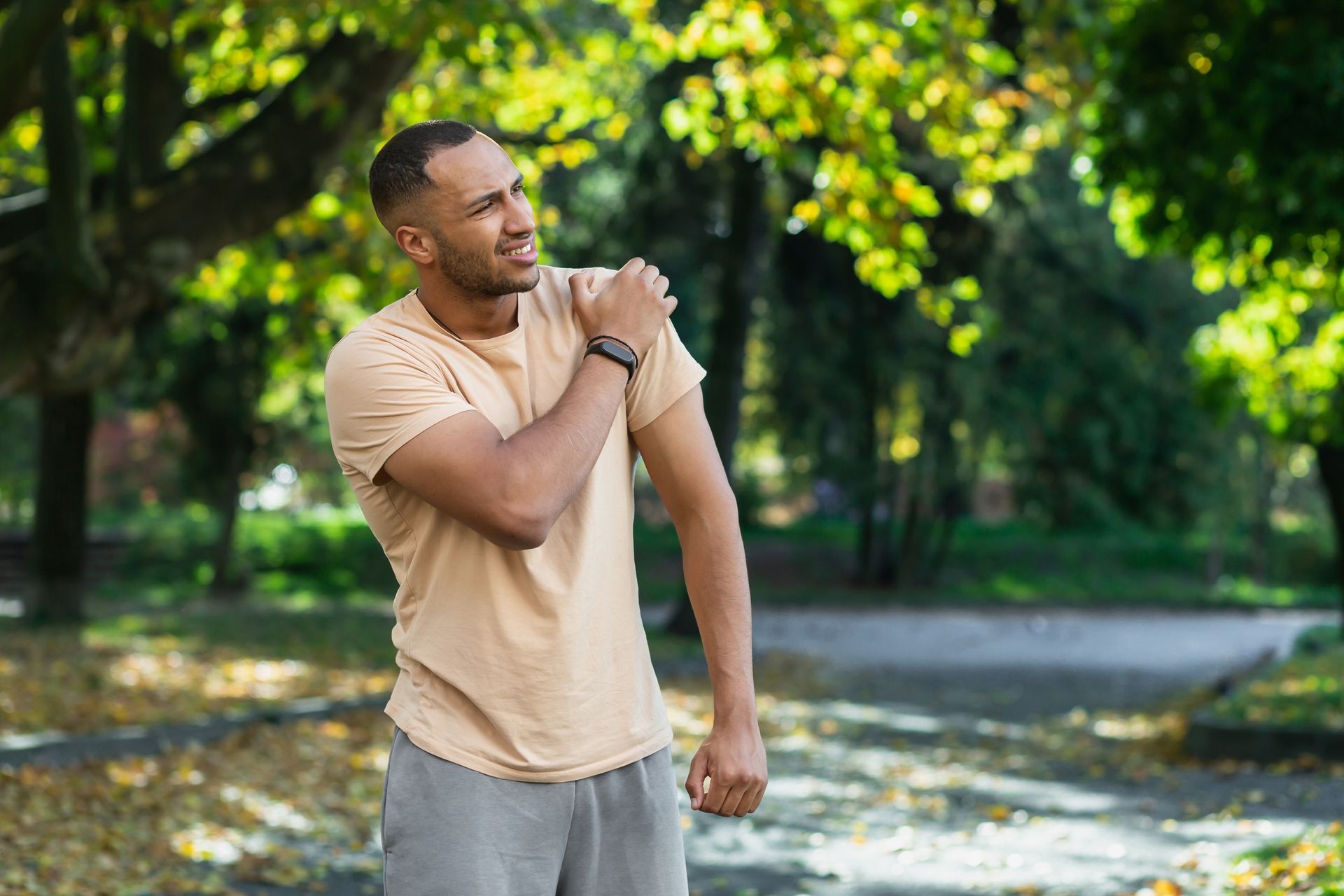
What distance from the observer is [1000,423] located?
23594 mm

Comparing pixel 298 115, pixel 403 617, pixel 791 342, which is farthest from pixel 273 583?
pixel 403 617

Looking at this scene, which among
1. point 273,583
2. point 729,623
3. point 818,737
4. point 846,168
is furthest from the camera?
point 273,583

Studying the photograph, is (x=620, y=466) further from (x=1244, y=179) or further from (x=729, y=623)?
(x=1244, y=179)


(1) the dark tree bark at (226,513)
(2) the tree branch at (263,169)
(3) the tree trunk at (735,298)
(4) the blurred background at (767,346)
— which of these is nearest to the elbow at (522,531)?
(4) the blurred background at (767,346)

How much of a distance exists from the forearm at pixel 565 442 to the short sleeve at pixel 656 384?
0.10m

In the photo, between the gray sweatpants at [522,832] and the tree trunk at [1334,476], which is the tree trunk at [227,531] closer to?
the tree trunk at [1334,476]

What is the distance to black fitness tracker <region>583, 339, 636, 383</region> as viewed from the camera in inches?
99.4

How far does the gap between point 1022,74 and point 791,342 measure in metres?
8.80

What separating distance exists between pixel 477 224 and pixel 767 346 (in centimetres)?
2074

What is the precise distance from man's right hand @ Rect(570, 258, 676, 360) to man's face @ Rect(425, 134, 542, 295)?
135 mm

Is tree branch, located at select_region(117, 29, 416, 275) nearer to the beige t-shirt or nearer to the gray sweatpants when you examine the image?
the beige t-shirt

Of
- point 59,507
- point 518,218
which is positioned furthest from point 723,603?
point 59,507

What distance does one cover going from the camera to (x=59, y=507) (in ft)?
52.9

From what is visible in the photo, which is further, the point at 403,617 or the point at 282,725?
the point at 282,725
